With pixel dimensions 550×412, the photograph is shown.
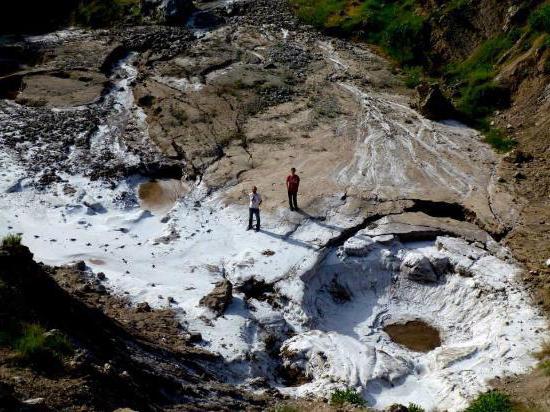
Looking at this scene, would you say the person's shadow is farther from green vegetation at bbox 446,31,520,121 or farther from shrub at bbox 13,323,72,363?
green vegetation at bbox 446,31,520,121

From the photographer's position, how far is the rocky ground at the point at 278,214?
12375 millimetres

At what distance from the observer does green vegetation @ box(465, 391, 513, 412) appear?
10352 mm

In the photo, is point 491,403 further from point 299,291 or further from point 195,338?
point 195,338

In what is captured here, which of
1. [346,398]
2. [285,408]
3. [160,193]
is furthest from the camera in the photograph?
[160,193]

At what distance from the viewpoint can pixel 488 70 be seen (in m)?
23.6

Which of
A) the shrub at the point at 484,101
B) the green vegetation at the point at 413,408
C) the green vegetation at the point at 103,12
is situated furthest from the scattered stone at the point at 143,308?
the green vegetation at the point at 103,12

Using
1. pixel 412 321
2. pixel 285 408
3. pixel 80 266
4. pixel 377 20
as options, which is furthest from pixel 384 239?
pixel 377 20

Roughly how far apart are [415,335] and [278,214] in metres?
5.05

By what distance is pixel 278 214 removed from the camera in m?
16.6

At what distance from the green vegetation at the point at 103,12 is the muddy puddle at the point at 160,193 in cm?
1682

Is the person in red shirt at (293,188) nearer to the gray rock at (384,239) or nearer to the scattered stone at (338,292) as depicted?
the gray rock at (384,239)

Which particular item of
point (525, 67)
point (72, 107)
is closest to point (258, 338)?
point (72, 107)

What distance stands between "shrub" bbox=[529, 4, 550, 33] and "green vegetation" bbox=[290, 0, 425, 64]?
16.4 ft

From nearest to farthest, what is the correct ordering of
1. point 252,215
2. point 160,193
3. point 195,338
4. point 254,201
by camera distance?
point 195,338 < point 254,201 < point 252,215 < point 160,193
